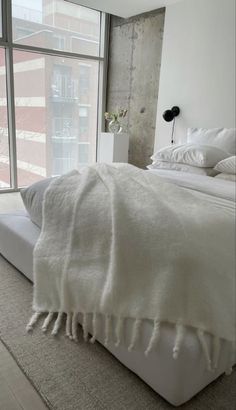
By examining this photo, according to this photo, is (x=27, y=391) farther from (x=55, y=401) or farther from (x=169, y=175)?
(x=169, y=175)

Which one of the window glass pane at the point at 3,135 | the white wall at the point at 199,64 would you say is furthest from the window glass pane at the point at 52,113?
the white wall at the point at 199,64

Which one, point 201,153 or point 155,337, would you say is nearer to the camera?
point 155,337

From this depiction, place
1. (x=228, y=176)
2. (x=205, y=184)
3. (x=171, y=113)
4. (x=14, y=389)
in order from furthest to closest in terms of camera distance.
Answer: (x=171, y=113), (x=228, y=176), (x=205, y=184), (x=14, y=389)

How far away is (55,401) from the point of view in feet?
3.99

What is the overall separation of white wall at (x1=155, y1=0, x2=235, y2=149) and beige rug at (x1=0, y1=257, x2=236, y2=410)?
2.61 metres

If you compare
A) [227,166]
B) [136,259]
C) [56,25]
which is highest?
[56,25]

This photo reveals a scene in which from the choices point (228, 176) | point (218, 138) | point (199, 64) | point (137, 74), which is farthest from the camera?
point (137, 74)

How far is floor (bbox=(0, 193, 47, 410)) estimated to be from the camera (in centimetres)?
120

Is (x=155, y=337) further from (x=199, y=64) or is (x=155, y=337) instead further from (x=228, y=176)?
(x=199, y=64)

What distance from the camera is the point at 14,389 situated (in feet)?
4.15

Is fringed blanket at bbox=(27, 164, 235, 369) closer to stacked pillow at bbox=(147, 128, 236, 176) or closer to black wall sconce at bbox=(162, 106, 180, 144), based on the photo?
→ stacked pillow at bbox=(147, 128, 236, 176)

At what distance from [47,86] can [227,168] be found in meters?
3.14

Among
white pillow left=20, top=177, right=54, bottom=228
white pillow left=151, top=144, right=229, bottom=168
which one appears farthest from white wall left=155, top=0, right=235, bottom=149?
white pillow left=20, top=177, right=54, bottom=228

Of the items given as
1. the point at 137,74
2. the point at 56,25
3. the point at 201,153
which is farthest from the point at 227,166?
the point at 56,25
